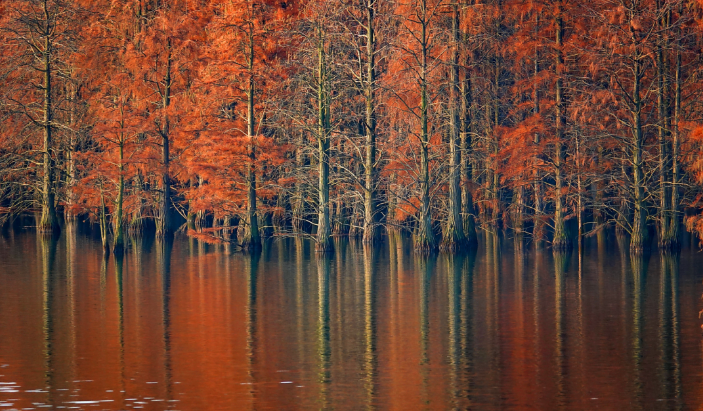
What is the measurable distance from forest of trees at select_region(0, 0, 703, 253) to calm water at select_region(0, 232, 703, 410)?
5.33 metres

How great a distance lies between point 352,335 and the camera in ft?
69.2

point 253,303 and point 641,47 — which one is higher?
point 641,47

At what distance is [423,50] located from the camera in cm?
3928

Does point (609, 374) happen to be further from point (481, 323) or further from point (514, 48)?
point (514, 48)

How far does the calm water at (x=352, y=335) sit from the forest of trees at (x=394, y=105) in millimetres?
5332

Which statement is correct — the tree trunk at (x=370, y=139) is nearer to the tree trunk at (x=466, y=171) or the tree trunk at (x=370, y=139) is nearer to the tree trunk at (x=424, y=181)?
the tree trunk at (x=424, y=181)

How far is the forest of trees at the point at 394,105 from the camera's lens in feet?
130

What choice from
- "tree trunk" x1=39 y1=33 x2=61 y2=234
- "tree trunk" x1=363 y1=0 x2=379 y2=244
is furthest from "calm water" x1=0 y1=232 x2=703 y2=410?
"tree trunk" x1=39 y1=33 x2=61 y2=234

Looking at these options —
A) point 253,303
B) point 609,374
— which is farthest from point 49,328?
point 609,374

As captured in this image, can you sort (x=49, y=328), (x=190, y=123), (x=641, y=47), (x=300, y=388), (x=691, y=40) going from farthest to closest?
(x=190, y=123)
(x=691, y=40)
(x=641, y=47)
(x=49, y=328)
(x=300, y=388)

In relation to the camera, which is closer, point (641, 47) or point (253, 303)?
point (253, 303)

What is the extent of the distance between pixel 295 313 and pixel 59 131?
30.4 meters

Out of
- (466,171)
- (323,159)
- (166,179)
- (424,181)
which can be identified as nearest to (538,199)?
(466,171)

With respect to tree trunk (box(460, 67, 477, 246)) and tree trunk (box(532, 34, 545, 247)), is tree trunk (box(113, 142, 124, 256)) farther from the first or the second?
tree trunk (box(532, 34, 545, 247))
